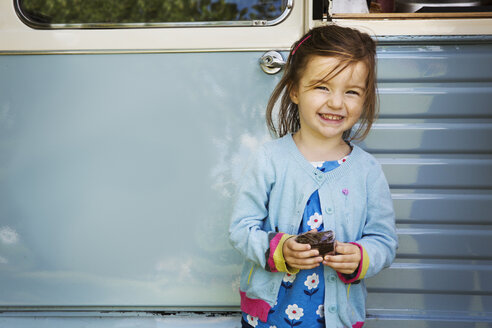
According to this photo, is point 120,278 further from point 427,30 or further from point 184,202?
point 427,30

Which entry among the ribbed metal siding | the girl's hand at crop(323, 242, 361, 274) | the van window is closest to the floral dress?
the girl's hand at crop(323, 242, 361, 274)

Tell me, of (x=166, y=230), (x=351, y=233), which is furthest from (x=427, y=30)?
(x=166, y=230)

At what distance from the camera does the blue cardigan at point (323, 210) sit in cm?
136

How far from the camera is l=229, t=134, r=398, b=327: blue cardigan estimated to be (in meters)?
1.36

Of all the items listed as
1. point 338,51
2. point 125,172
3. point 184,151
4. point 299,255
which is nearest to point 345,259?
point 299,255

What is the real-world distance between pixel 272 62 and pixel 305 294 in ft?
2.99

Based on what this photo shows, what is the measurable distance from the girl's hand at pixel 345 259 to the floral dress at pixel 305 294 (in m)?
0.12

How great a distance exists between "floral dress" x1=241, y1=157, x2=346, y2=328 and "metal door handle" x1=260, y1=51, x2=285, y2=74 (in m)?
0.58

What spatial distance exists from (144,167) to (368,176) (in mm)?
967

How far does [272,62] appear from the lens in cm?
186

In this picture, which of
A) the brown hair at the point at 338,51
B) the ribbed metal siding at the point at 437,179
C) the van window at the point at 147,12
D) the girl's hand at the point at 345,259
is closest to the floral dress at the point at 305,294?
the girl's hand at the point at 345,259

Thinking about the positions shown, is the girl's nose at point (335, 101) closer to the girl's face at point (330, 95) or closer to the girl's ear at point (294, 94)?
the girl's face at point (330, 95)

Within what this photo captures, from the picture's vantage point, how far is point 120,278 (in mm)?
2016

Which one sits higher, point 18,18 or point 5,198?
point 18,18
